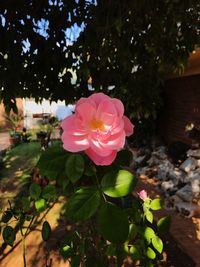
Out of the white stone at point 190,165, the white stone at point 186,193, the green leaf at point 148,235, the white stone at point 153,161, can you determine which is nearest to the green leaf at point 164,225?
the green leaf at point 148,235

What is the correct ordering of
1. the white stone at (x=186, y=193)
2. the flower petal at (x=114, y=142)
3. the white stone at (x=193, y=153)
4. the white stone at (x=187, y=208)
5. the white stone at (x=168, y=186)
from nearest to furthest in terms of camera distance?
the flower petal at (x=114, y=142) → the white stone at (x=187, y=208) → the white stone at (x=186, y=193) → the white stone at (x=168, y=186) → the white stone at (x=193, y=153)

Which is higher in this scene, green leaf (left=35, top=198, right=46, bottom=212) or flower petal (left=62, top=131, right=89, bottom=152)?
flower petal (left=62, top=131, right=89, bottom=152)

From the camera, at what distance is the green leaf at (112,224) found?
105 centimetres

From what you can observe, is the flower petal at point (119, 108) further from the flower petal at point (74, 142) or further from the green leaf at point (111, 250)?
the green leaf at point (111, 250)

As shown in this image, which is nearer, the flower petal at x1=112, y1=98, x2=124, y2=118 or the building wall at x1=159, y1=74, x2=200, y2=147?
the flower petal at x1=112, y1=98, x2=124, y2=118

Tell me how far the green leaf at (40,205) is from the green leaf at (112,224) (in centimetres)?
56

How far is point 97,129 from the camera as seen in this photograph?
1051 mm

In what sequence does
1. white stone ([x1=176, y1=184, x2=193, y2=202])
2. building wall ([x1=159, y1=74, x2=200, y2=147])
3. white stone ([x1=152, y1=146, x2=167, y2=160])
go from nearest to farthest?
white stone ([x1=176, y1=184, x2=193, y2=202])
building wall ([x1=159, y1=74, x2=200, y2=147])
white stone ([x1=152, y1=146, x2=167, y2=160])

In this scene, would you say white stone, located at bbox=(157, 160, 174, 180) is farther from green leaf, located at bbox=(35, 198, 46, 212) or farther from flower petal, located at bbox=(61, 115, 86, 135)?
flower petal, located at bbox=(61, 115, 86, 135)

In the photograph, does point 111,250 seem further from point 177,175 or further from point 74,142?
point 177,175

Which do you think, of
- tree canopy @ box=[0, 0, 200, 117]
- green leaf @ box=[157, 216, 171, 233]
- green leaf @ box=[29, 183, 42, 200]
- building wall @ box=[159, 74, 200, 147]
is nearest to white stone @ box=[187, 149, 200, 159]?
building wall @ box=[159, 74, 200, 147]

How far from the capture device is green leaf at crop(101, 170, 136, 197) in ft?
3.58

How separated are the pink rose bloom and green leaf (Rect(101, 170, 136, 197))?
0.39 feet

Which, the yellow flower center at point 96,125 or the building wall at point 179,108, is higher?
the yellow flower center at point 96,125
